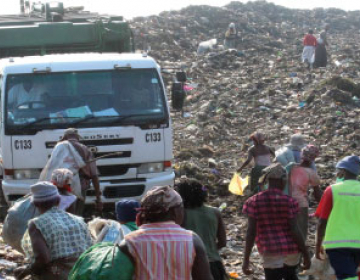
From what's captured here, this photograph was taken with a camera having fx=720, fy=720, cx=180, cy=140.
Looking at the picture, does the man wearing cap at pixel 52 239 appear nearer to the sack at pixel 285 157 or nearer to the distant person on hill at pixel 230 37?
the sack at pixel 285 157

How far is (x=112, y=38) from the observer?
11.5 metres

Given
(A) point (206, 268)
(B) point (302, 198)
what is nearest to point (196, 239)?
(A) point (206, 268)

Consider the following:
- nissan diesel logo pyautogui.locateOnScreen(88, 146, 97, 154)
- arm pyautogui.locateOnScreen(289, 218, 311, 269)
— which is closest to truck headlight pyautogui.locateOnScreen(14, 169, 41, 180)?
nissan diesel logo pyautogui.locateOnScreen(88, 146, 97, 154)

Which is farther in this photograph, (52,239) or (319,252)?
(319,252)

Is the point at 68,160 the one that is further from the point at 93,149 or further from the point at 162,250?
the point at 162,250

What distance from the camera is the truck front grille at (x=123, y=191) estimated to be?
27.8ft

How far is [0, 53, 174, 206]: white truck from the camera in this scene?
8.21 m

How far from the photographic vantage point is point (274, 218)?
528 cm

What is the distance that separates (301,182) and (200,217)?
2.08 m

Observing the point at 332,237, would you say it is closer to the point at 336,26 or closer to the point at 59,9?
the point at 59,9

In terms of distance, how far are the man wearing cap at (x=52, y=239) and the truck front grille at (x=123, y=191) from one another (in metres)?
3.63

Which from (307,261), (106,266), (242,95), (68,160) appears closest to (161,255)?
(106,266)

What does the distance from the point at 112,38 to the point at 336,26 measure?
2941 centimetres

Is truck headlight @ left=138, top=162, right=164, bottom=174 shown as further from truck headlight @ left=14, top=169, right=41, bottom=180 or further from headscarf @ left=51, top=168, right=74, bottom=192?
headscarf @ left=51, top=168, right=74, bottom=192
